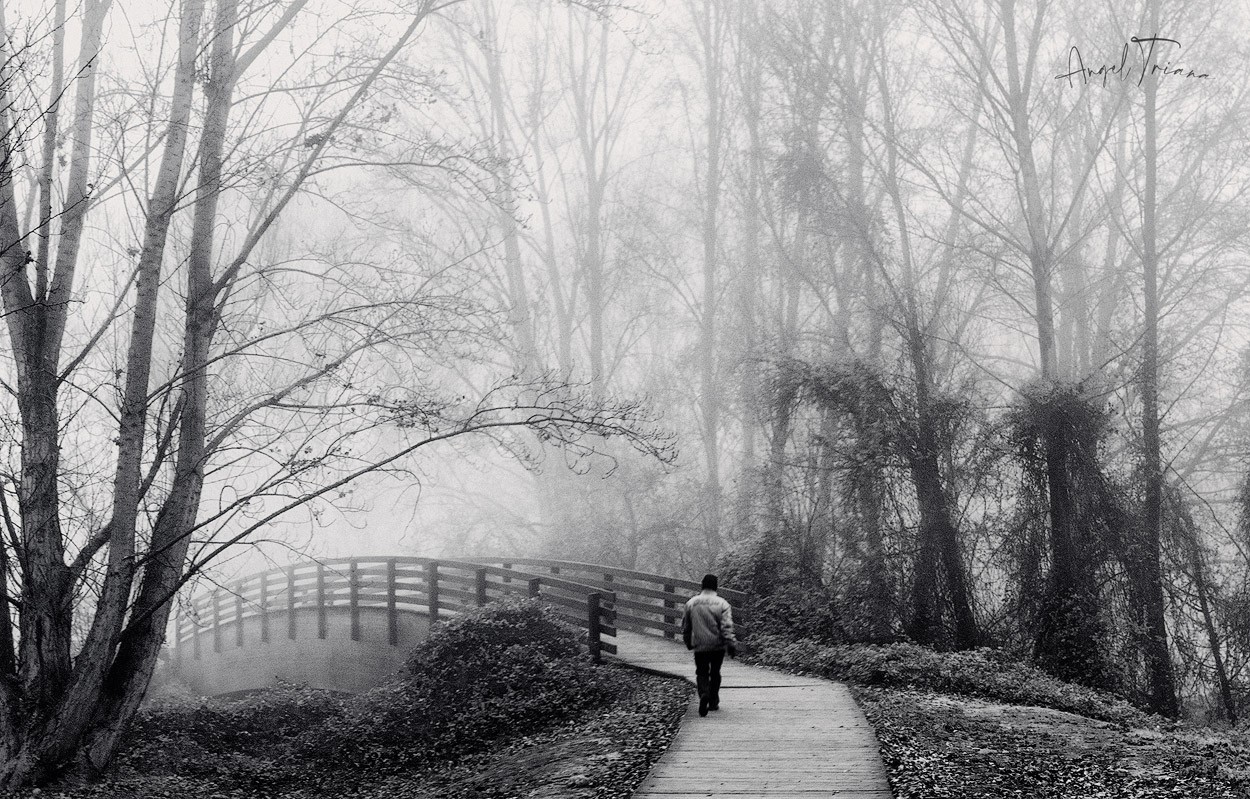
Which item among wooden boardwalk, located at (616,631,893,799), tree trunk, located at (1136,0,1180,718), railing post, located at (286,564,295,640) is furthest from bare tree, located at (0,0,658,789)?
railing post, located at (286,564,295,640)

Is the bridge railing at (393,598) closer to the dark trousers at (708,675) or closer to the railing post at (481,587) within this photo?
the railing post at (481,587)

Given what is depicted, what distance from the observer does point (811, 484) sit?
18219mm

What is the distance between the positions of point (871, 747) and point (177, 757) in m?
7.84

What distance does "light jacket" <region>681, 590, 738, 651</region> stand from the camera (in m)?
10.3

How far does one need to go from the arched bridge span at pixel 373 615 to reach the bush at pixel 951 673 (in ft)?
4.79

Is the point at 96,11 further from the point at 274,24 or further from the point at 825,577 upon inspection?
the point at 825,577

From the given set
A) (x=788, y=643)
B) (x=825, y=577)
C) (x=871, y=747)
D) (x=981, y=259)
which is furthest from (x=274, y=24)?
(x=981, y=259)

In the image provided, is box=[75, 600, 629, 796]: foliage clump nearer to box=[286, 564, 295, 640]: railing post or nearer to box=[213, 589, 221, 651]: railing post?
box=[286, 564, 295, 640]: railing post

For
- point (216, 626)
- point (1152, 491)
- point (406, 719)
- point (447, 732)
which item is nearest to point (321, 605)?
point (216, 626)

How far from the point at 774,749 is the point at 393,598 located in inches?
493

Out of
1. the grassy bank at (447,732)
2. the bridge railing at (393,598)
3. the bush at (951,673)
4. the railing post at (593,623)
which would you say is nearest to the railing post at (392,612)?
the bridge railing at (393,598)

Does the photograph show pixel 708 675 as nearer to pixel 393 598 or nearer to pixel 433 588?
pixel 433 588

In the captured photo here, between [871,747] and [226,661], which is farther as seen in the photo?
[226,661]

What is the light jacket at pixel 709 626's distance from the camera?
10297 mm
